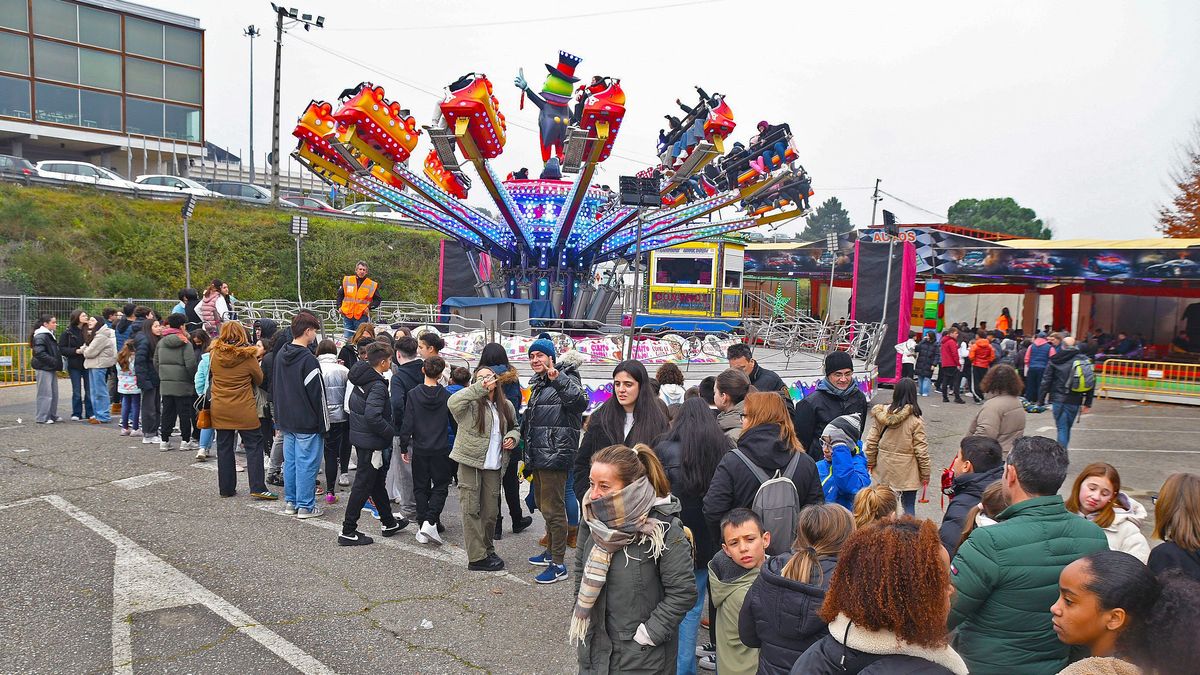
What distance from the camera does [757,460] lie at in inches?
164

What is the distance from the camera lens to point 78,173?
28938mm

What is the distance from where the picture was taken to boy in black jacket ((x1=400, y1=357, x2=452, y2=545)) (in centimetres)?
615

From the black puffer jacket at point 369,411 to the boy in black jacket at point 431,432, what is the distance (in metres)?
0.18

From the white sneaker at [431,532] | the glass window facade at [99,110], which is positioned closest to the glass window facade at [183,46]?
the glass window facade at [99,110]

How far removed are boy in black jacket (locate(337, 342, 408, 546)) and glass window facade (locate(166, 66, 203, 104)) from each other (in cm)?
3695

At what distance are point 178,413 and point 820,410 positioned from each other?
27.2 ft

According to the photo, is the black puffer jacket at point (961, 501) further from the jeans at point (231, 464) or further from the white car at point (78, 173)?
the white car at point (78, 173)

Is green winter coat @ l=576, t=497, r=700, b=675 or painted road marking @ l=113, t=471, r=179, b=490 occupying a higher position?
green winter coat @ l=576, t=497, r=700, b=675

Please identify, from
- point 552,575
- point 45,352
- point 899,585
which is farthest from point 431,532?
point 45,352

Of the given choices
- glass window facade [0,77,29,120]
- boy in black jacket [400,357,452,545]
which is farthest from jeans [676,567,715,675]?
glass window facade [0,77,29,120]

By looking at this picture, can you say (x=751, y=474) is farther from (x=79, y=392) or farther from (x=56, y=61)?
(x=56, y=61)

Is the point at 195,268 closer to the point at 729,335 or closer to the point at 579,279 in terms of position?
the point at 579,279

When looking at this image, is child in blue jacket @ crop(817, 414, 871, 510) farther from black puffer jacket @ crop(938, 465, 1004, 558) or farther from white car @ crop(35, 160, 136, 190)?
white car @ crop(35, 160, 136, 190)

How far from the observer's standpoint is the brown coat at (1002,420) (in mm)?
6262
